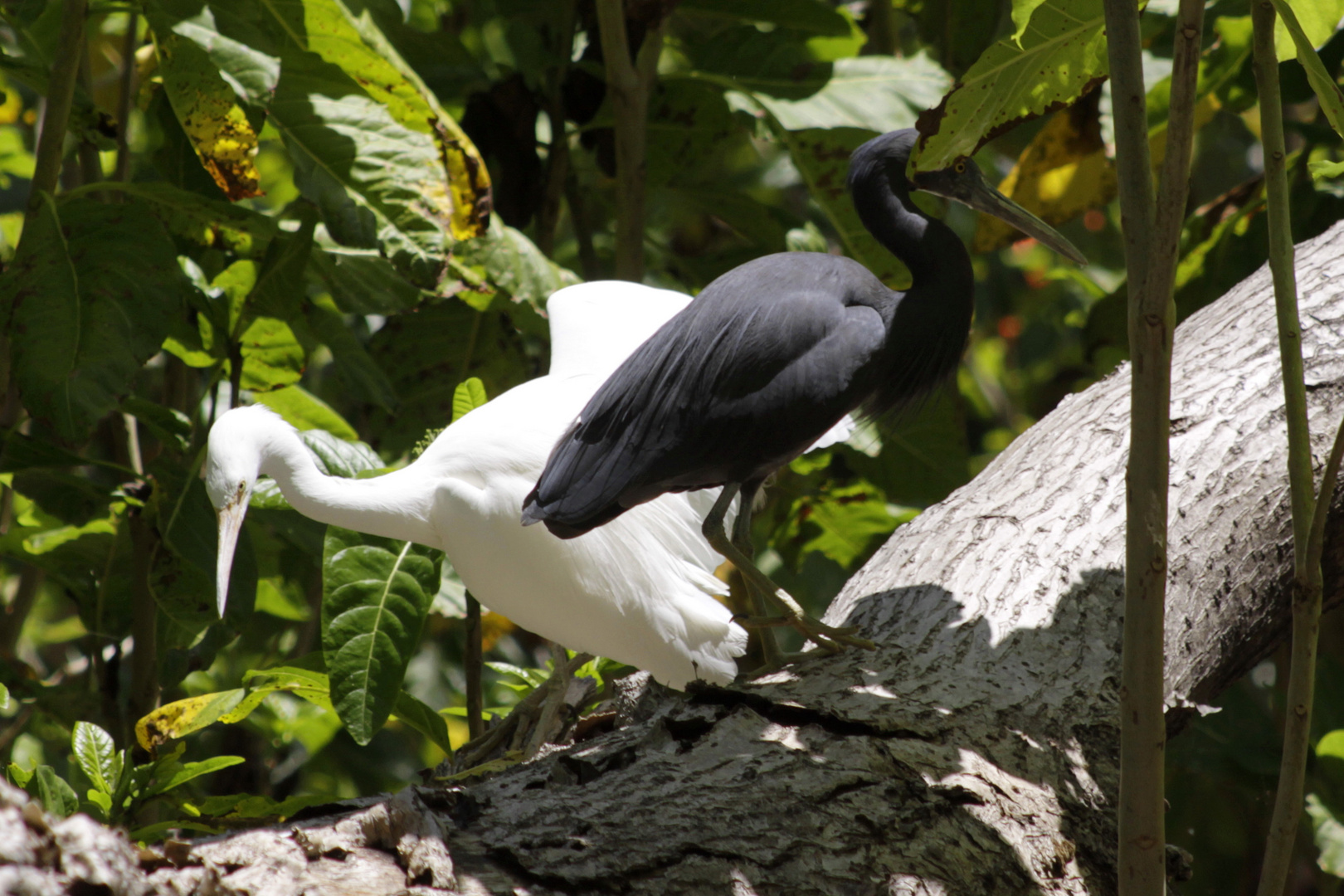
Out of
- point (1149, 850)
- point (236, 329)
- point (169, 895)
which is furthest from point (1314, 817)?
point (236, 329)

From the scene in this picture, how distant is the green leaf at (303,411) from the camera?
2482 mm

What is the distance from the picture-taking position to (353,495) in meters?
1.85

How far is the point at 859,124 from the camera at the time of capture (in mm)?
2721

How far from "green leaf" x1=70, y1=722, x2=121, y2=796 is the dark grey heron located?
0.69 meters

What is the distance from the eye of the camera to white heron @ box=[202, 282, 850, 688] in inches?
72.3

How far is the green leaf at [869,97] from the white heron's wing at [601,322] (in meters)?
0.63

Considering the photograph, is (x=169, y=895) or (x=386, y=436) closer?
(x=169, y=895)

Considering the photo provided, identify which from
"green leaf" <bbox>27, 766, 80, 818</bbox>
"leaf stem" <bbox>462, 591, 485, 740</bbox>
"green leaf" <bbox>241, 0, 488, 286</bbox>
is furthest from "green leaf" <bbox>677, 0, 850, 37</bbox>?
"green leaf" <bbox>27, 766, 80, 818</bbox>

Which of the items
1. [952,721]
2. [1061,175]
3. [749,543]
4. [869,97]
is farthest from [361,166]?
[1061,175]

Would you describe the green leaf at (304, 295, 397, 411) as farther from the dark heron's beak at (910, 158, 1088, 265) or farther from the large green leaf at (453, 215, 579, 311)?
the dark heron's beak at (910, 158, 1088, 265)

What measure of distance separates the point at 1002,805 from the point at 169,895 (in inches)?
37.6

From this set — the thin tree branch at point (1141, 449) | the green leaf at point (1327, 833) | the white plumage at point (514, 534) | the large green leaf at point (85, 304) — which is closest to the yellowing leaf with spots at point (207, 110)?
the large green leaf at point (85, 304)

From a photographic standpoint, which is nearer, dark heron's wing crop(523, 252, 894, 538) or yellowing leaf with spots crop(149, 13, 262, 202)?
dark heron's wing crop(523, 252, 894, 538)

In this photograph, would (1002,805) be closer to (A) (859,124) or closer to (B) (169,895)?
(B) (169,895)
